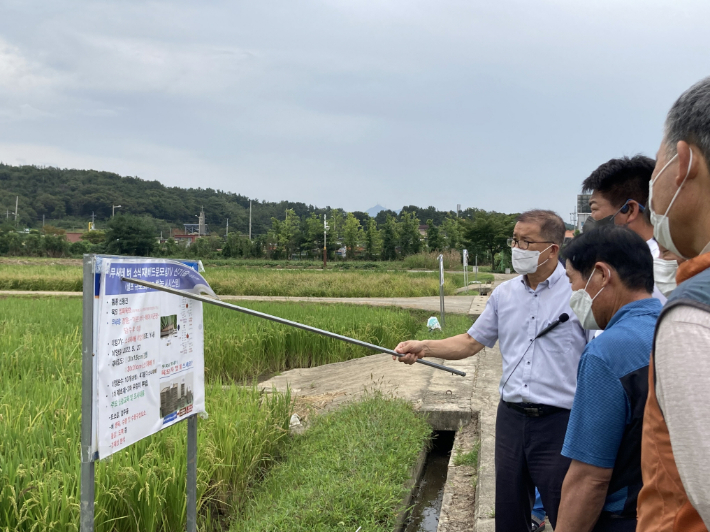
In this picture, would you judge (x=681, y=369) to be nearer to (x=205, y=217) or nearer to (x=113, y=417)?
(x=113, y=417)

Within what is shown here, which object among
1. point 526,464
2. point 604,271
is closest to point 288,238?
point 526,464

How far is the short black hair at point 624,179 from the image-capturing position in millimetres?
2832

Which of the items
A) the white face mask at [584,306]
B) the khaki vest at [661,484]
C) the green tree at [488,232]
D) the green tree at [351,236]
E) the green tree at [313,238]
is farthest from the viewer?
the green tree at [351,236]

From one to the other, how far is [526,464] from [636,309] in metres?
1.24

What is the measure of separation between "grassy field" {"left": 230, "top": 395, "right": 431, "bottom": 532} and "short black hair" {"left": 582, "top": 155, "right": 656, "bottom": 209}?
2111 mm

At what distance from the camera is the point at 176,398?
2568 millimetres

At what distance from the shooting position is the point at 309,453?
411 centimetres

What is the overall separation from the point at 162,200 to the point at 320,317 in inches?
3635

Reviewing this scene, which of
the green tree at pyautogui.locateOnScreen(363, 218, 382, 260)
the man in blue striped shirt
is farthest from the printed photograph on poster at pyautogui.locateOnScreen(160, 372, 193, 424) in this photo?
the green tree at pyautogui.locateOnScreen(363, 218, 382, 260)

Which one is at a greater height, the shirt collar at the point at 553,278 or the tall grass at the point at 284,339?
the shirt collar at the point at 553,278

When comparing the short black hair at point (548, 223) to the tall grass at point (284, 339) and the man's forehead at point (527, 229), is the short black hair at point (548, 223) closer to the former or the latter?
the man's forehead at point (527, 229)

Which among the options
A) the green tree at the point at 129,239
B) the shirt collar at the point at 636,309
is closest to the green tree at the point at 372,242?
the green tree at the point at 129,239

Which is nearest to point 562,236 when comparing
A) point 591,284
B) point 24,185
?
point 591,284

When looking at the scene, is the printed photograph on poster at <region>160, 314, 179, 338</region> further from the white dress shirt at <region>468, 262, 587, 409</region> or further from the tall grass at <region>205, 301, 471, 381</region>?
the tall grass at <region>205, 301, 471, 381</region>
